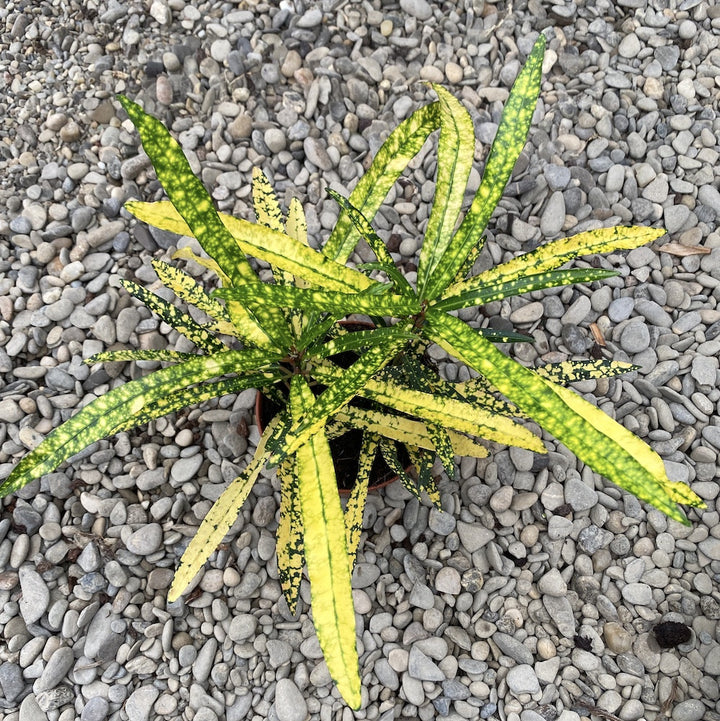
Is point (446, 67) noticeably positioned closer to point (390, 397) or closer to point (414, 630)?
point (390, 397)

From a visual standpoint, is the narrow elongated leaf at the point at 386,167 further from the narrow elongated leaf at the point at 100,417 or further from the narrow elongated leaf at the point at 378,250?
the narrow elongated leaf at the point at 100,417

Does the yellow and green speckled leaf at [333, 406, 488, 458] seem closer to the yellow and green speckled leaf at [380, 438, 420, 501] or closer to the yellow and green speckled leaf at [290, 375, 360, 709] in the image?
the yellow and green speckled leaf at [380, 438, 420, 501]

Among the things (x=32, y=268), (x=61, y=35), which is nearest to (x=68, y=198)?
(x=32, y=268)

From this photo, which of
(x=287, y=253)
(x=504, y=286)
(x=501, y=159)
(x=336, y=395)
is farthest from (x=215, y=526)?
(x=501, y=159)

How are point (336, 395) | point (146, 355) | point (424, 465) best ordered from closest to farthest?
point (336, 395)
point (146, 355)
point (424, 465)

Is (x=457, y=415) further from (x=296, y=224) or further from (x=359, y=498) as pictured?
(x=296, y=224)

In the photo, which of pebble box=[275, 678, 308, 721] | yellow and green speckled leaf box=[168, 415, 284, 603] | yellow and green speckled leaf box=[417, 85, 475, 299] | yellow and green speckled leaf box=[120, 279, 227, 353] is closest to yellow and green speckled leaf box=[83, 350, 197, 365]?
yellow and green speckled leaf box=[120, 279, 227, 353]
